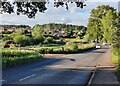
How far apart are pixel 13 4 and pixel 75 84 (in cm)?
903

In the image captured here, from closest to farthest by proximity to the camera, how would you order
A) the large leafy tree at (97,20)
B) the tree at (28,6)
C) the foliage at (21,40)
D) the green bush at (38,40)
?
the tree at (28,6), the foliage at (21,40), the large leafy tree at (97,20), the green bush at (38,40)

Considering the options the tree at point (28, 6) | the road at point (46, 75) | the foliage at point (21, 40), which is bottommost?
the foliage at point (21, 40)

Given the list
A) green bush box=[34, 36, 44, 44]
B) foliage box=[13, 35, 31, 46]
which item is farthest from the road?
green bush box=[34, 36, 44, 44]

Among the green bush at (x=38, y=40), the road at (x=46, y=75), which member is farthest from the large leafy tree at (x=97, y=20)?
the road at (x=46, y=75)

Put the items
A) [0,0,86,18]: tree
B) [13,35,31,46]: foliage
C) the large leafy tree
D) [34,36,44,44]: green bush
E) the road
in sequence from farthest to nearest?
[34,36,44,44]: green bush
the large leafy tree
[13,35,31,46]: foliage
the road
[0,0,86,18]: tree

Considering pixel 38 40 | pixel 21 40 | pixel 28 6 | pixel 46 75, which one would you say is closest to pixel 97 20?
pixel 38 40

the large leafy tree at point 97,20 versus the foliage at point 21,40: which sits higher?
the large leafy tree at point 97,20

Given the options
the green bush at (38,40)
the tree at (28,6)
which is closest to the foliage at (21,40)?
the green bush at (38,40)

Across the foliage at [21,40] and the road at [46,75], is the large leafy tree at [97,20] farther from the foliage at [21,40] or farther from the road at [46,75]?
the road at [46,75]

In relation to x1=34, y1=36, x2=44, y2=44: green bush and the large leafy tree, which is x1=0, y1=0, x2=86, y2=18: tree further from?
x1=34, y1=36, x2=44, y2=44: green bush

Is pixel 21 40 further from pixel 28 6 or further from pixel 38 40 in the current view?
pixel 28 6

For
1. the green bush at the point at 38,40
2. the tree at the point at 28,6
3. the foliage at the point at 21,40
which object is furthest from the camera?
the green bush at the point at 38,40

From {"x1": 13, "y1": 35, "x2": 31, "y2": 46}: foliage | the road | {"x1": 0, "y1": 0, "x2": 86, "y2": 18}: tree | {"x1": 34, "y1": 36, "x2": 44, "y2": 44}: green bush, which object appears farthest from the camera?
{"x1": 34, "y1": 36, "x2": 44, "y2": 44}: green bush

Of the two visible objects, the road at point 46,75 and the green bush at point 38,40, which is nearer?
the road at point 46,75
